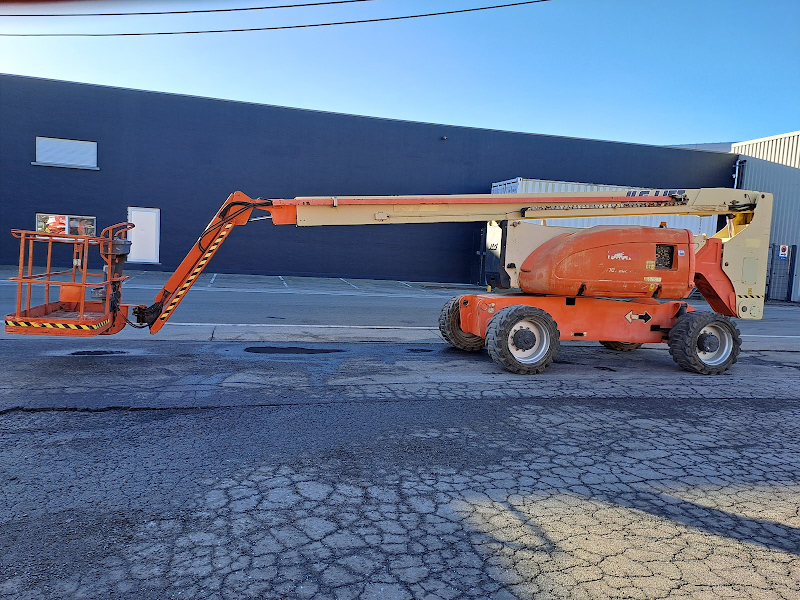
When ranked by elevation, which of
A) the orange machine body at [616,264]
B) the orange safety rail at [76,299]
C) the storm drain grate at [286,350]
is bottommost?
the storm drain grate at [286,350]

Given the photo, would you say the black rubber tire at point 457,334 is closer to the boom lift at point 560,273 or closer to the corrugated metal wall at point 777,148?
the boom lift at point 560,273

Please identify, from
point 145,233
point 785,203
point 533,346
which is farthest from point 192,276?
point 785,203

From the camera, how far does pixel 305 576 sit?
9.21 ft

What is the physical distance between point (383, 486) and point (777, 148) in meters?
30.5

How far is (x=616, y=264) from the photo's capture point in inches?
312

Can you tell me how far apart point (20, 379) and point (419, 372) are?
14.2ft

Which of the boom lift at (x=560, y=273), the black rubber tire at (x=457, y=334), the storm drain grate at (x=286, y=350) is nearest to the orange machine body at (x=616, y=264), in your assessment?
the boom lift at (x=560, y=273)

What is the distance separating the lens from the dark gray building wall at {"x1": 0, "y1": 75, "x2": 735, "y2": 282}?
2281 cm

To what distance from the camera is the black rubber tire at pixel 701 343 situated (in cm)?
805

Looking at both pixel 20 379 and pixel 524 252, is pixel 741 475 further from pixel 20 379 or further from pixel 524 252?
pixel 20 379

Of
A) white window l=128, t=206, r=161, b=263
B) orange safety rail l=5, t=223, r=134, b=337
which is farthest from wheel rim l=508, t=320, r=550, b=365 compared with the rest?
white window l=128, t=206, r=161, b=263

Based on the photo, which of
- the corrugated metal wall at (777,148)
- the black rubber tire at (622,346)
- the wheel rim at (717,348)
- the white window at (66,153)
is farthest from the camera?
the corrugated metal wall at (777,148)

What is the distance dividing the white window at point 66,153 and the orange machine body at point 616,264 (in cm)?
2106

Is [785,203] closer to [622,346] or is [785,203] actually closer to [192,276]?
[622,346]
